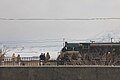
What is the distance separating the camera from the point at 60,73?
15164 mm

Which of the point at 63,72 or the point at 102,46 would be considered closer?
the point at 63,72

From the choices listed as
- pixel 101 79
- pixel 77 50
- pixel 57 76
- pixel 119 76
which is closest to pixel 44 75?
pixel 57 76

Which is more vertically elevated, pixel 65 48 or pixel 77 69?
pixel 65 48

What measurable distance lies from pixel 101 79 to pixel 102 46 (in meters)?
20.3

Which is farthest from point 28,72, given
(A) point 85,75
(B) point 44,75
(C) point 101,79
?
(C) point 101,79

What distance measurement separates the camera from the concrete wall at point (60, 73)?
49.4ft

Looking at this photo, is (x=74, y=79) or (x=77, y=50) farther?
(x=77, y=50)

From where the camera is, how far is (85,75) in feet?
49.4

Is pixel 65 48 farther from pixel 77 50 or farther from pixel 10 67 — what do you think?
pixel 10 67

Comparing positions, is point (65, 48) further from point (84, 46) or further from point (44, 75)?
point (44, 75)

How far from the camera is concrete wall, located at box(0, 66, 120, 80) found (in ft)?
49.4

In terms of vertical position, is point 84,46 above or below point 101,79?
above

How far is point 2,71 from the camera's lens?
15.3m

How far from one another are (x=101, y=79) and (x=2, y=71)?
6.34 metres
